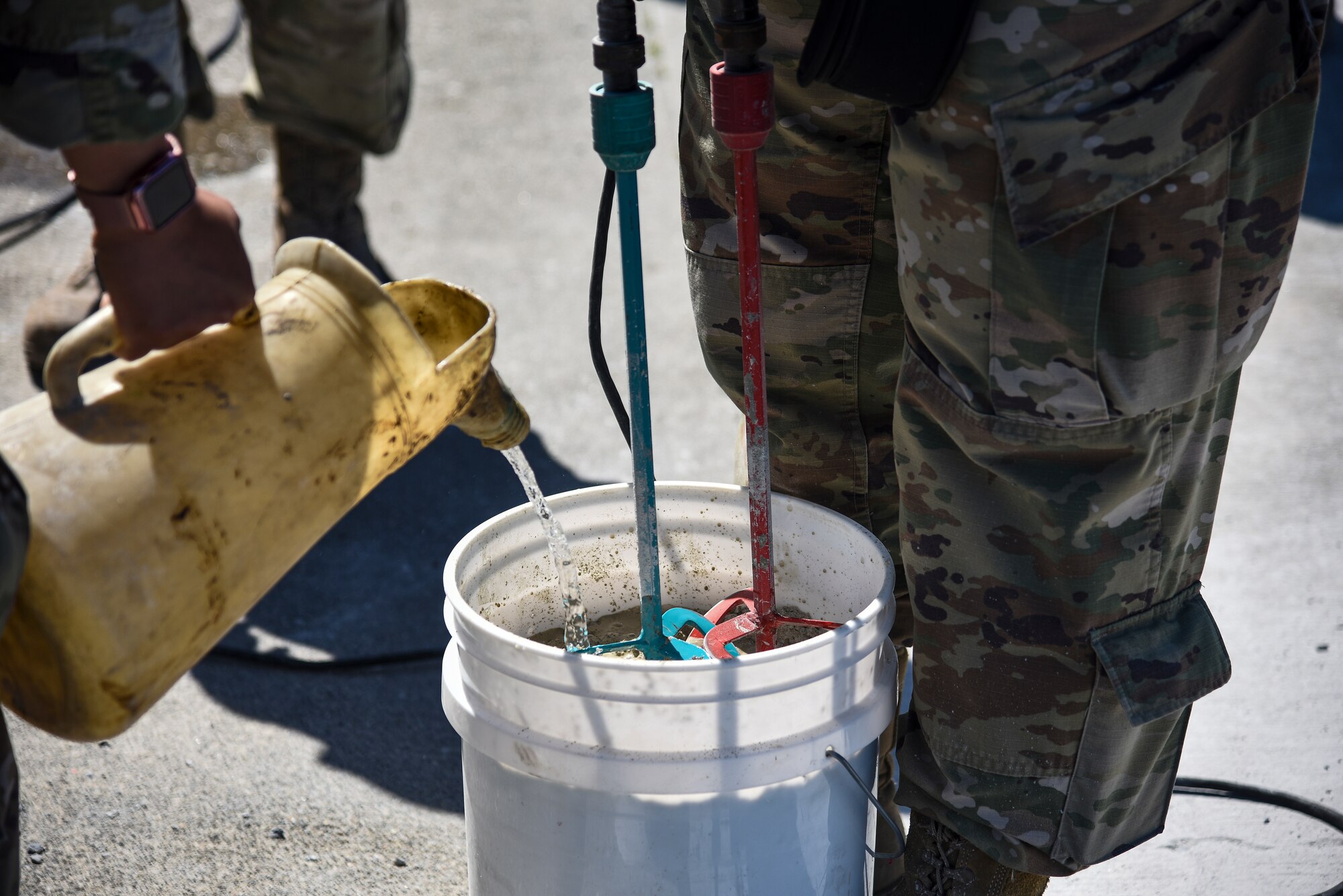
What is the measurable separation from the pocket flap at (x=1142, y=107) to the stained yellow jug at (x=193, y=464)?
1.57 ft

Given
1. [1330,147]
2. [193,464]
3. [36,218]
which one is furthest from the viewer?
[1330,147]

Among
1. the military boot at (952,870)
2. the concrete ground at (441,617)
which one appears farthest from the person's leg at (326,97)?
the military boot at (952,870)

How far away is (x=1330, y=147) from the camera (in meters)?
3.57

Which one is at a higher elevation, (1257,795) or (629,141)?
(629,141)

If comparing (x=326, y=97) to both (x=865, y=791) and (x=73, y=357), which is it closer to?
(x=73, y=357)

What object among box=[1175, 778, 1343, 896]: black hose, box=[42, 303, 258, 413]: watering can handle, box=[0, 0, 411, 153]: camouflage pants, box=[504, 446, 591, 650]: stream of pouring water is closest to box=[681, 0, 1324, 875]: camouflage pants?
box=[504, 446, 591, 650]: stream of pouring water

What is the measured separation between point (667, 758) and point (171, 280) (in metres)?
0.56

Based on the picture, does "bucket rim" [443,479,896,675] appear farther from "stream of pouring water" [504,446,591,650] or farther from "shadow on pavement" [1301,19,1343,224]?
"shadow on pavement" [1301,19,1343,224]

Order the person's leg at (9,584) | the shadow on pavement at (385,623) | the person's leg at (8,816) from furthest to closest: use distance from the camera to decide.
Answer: the shadow on pavement at (385,623), the person's leg at (8,816), the person's leg at (9,584)

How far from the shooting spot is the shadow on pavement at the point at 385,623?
1.73 metres

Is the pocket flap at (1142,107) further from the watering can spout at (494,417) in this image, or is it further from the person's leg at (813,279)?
the watering can spout at (494,417)

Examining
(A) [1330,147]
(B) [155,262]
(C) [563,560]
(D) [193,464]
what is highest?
(B) [155,262]

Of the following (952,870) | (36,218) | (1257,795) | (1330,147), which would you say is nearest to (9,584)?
(952,870)

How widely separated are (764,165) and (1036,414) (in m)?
0.42
